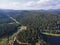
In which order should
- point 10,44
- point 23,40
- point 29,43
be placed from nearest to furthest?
point 10,44 → point 29,43 → point 23,40

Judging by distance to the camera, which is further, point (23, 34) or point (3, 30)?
point (3, 30)

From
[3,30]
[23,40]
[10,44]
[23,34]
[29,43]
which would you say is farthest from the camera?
[3,30]

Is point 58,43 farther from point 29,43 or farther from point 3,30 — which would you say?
point 3,30

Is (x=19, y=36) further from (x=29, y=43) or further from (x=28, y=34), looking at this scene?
(x=29, y=43)

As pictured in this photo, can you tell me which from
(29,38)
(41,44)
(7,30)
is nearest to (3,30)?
(7,30)

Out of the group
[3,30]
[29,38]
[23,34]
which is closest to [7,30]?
[3,30]

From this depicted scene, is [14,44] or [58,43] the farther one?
[58,43]

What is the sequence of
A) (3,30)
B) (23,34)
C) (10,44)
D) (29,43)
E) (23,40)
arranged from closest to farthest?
(10,44) → (29,43) → (23,40) → (23,34) → (3,30)
